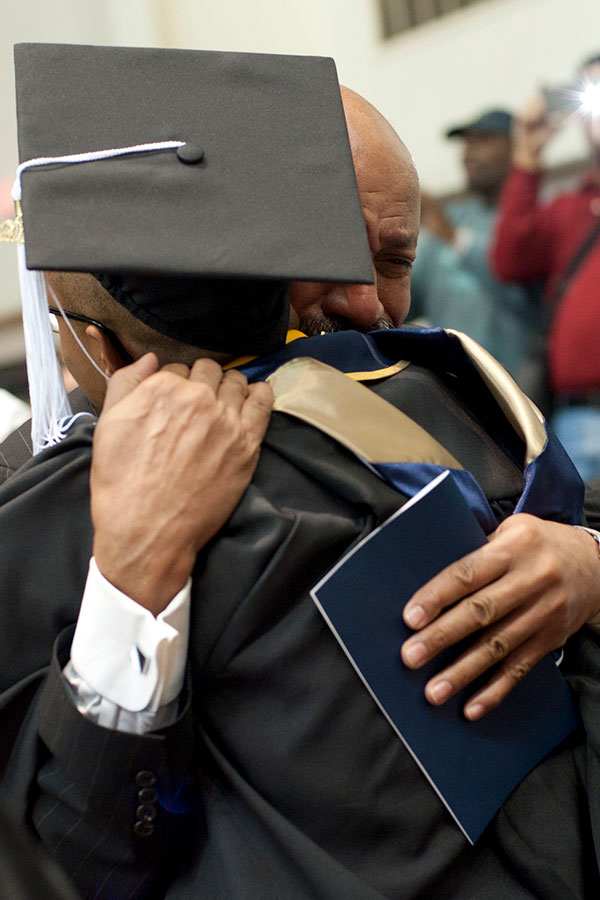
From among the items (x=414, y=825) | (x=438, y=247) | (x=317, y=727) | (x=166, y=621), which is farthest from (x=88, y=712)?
(x=438, y=247)

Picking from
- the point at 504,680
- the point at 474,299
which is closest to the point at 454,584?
the point at 504,680

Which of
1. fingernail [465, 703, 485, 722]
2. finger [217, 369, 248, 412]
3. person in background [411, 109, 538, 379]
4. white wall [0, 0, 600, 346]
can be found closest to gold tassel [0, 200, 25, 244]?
finger [217, 369, 248, 412]

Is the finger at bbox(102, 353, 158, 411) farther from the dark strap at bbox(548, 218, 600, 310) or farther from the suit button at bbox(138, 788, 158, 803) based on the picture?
the dark strap at bbox(548, 218, 600, 310)

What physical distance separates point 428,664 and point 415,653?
48 millimetres

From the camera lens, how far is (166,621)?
1062 millimetres

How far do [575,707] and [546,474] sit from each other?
1.04 feet

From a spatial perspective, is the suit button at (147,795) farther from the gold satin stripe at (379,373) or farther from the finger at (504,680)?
the gold satin stripe at (379,373)

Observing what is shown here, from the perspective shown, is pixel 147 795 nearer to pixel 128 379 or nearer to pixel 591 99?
pixel 128 379

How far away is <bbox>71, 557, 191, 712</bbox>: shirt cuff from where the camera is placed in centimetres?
106

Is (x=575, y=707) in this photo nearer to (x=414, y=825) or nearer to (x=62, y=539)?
(x=414, y=825)

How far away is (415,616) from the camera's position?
1.13m

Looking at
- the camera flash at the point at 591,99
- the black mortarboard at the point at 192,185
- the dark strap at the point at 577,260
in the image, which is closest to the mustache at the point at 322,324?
the black mortarboard at the point at 192,185

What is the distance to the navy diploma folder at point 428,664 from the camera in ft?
3.61

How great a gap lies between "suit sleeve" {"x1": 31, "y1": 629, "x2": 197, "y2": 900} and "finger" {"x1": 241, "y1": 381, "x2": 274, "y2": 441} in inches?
12.8
